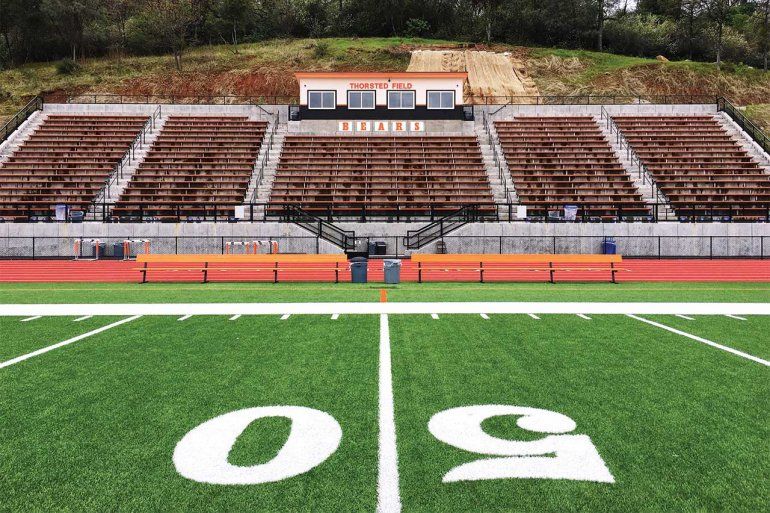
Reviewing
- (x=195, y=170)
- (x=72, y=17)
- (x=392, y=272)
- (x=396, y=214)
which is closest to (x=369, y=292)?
(x=392, y=272)

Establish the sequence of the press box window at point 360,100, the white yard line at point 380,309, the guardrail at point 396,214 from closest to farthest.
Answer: the white yard line at point 380,309 → the guardrail at point 396,214 → the press box window at point 360,100

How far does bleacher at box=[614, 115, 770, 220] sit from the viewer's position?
2800 cm

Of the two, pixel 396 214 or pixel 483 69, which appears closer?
pixel 396 214

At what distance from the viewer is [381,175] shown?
31.5 meters

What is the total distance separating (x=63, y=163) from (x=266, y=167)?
14.0m

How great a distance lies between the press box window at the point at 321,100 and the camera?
3781 cm

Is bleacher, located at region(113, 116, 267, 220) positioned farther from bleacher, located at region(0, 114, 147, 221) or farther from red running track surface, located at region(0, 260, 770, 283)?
red running track surface, located at region(0, 260, 770, 283)

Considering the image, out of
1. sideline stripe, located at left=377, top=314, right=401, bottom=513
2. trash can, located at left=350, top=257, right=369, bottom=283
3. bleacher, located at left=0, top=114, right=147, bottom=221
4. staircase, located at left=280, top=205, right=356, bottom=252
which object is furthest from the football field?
bleacher, located at left=0, top=114, right=147, bottom=221

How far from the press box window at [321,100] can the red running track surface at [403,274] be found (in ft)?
69.0

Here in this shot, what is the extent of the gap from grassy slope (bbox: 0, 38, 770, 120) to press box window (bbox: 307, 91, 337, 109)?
22.0m

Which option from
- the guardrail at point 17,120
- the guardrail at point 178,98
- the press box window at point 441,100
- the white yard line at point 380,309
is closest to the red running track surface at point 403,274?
the white yard line at point 380,309

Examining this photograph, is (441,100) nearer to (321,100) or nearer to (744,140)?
(321,100)

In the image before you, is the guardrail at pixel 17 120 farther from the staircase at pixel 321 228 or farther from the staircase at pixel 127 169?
the staircase at pixel 321 228

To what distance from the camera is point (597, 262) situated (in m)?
16.7
